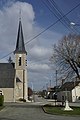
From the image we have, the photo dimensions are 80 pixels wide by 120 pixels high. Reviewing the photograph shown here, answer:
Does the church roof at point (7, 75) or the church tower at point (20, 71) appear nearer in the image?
the church roof at point (7, 75)

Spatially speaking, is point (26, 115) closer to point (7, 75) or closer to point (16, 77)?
point (16, 77)

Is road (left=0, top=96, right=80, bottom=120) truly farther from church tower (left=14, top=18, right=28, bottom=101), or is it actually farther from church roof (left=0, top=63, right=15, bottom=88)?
church tower (left=14, top=18, right=28, bottom=101)

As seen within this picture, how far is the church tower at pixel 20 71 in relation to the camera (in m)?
74.1

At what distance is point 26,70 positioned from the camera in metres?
77.1

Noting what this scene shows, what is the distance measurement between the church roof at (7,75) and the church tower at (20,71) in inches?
67.9

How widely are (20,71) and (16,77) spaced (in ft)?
7.82

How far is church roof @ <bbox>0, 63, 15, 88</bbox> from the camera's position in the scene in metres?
Answer: 71.6

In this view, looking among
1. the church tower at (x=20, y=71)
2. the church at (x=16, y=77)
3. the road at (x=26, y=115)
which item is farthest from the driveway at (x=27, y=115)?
the church tower at (x=20, y=71)

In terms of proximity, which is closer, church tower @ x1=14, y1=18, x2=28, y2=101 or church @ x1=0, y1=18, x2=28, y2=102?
church @ x1=0, y1=18, x2=28, y2=102

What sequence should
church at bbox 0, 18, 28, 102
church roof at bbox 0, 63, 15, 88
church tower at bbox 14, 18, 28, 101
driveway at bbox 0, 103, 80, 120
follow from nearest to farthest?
1. driveway at bbox 0, 103, 80, 120
2. church at bbox 0, 18, 28, 102
3. church roof at bbox 0, 63, 15, 88
4. church tower at bbox 14, 18, 28, 101

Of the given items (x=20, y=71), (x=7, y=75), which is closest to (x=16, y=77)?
(x=20, y=71)

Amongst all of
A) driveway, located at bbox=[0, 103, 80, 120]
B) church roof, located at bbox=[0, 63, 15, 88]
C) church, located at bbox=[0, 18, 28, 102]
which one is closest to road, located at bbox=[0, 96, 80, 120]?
driveway, located at bbox=[0, 103, 80, 120]

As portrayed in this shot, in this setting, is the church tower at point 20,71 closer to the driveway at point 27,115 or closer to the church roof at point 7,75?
the church roof at point 7,75

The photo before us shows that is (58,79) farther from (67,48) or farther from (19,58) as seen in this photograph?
(19,58)
